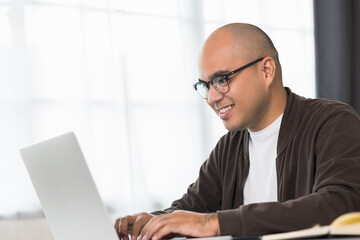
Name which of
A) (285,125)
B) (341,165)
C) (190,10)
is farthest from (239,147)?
(190,10)

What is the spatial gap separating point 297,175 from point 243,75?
14.5 inches

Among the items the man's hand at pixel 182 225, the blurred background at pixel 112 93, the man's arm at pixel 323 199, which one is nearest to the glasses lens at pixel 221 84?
the man's arm at pixel 323 199

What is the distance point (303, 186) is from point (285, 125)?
206 millimetres

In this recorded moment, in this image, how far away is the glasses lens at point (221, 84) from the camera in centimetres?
169

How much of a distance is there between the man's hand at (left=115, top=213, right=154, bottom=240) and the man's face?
486 millimetres

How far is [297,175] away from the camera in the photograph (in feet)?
5.18

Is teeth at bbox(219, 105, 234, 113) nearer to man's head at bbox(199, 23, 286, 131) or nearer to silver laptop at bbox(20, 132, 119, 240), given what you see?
man's head at bbox(199, 23, 286, 131)

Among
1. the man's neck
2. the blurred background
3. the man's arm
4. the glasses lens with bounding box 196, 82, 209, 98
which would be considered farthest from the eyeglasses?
the blurred background

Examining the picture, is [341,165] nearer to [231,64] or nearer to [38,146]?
[231,64]

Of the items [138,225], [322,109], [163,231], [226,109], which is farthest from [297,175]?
[163,231]

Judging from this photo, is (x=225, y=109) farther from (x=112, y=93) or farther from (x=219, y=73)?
(x=112, y=93)

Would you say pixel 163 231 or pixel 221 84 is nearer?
pixel 163 231

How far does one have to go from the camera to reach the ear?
175 cm

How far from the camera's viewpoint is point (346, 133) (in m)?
1.45
